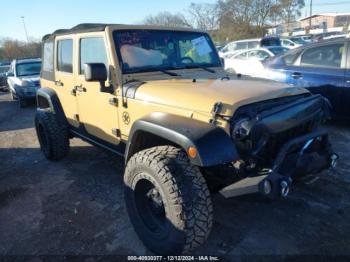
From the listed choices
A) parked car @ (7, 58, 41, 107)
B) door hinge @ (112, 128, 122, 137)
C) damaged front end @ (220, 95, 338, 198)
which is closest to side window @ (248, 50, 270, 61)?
parked car @ (7, 58, 41, 107)

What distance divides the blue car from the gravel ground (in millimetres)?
1246

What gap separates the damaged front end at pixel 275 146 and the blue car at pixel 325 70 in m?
3.13

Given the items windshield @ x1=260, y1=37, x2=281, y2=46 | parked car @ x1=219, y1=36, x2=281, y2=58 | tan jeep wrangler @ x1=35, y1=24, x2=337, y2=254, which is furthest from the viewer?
windshield @ x1=260, y1=37, x2=281, y2=46

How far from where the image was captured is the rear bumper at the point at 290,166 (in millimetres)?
2480

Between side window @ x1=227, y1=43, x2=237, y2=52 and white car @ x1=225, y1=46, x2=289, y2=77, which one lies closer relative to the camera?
white car @ x1=225, y1=46, x2=289, y2=77

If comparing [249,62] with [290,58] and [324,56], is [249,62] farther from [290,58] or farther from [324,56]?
[324,56]

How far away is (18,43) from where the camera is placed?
144 feet

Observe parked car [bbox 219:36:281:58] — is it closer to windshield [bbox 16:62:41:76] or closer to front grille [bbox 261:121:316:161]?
windshield [bbox 16:62:41:76]

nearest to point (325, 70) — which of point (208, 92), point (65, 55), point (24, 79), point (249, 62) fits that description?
point (249, 62)

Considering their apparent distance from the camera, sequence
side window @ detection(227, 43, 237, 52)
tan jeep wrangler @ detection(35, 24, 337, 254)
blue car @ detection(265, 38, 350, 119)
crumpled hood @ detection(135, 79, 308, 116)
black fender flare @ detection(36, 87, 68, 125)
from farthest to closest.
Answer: side window @ detection(227, 43, 237, 52)
blue car @ detection(265, 38, 350, 119)
black fender flare @ detection(36, 87, 68, 125)
crumpled hood @ detection(135, 79, 308, 116)
tan jeep wrangler @ detection(35, 24, 337, 254)

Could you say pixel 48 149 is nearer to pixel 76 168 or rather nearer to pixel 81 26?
pixel 76 168

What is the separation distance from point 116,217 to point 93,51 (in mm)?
1847

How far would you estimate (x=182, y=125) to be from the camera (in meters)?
2.76

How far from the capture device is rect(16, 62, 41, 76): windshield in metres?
12.2
